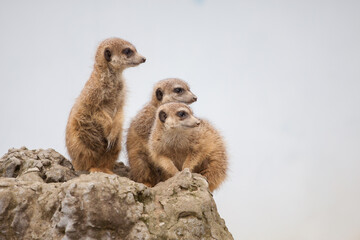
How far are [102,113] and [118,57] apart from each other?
738mm

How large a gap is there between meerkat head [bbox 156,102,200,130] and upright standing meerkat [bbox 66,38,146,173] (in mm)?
696

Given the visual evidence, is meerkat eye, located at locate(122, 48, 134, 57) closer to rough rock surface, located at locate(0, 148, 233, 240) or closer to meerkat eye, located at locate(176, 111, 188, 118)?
meerkat eye, located at locate(176, 111, 188, 118)

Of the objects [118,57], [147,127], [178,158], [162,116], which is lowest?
[178,158]

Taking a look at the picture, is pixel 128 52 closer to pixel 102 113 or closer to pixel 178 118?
pixel 102 113

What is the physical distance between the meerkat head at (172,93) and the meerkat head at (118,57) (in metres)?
0.47

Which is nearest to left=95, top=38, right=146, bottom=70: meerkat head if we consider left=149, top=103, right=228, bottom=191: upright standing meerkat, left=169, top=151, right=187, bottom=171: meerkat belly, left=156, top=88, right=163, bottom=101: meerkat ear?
left=156, top=88, right=163, bottom=101: meerkat ear

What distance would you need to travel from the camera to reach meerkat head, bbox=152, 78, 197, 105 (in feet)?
21.6

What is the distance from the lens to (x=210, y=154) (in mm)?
→ 5879

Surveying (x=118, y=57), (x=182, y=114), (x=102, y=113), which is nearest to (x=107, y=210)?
(x=182, y=114)

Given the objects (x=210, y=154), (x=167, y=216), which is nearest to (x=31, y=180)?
(x=167, y=216)

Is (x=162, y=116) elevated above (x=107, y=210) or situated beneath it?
elevated above

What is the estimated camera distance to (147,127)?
6.24 meters

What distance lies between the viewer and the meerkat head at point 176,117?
225 inches

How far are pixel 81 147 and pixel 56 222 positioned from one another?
2.04m
